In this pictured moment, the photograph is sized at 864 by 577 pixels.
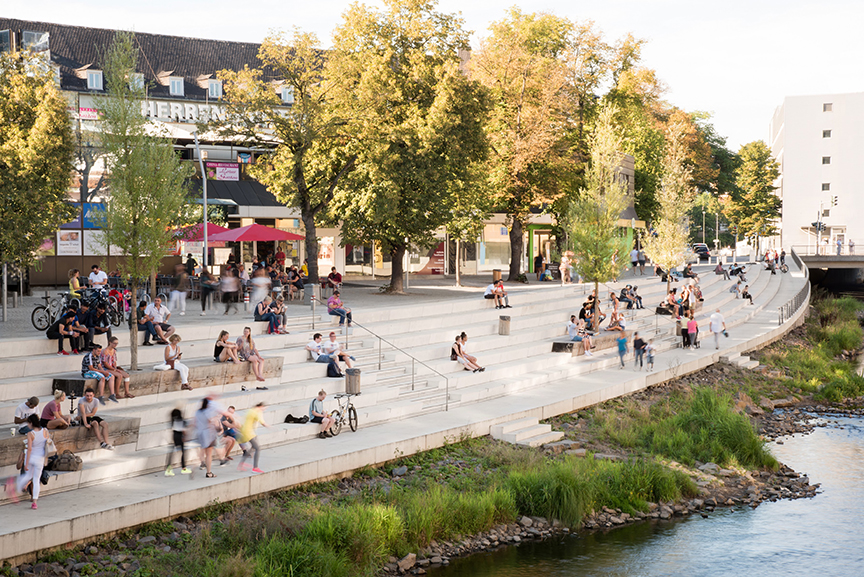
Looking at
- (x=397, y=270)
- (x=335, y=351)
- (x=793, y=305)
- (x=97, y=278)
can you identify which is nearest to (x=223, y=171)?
(x=397, y=270)

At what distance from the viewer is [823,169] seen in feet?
256

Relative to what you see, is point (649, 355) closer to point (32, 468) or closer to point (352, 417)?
point (352, 417)

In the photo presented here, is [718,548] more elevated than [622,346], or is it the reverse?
[622,346]

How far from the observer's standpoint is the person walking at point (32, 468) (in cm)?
1209

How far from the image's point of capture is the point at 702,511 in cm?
1755

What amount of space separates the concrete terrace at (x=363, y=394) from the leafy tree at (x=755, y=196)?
54.6m

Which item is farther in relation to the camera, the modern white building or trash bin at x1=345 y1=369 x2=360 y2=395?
the modern white building

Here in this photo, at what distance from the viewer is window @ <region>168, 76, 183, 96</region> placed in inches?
2318

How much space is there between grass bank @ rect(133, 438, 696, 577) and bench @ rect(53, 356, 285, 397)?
154 inches

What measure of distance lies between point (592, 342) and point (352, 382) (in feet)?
36.5

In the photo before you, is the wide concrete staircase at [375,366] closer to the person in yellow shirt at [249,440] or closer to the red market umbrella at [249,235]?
the person in yellow shirt at [249,440]

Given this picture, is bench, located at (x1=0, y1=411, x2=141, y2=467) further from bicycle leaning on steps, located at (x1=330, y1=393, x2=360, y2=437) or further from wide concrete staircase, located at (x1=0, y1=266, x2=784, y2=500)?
bicycle leaning on steps, located at (x1=330, y1=393, x2=360, y2=437)

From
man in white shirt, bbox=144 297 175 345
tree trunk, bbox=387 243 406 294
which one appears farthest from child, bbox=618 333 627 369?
man in white shirt, bbox=144 297 175 345

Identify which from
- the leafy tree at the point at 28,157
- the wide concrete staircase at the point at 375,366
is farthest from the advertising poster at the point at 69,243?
the wide concrete staircase at the point at 375,366
